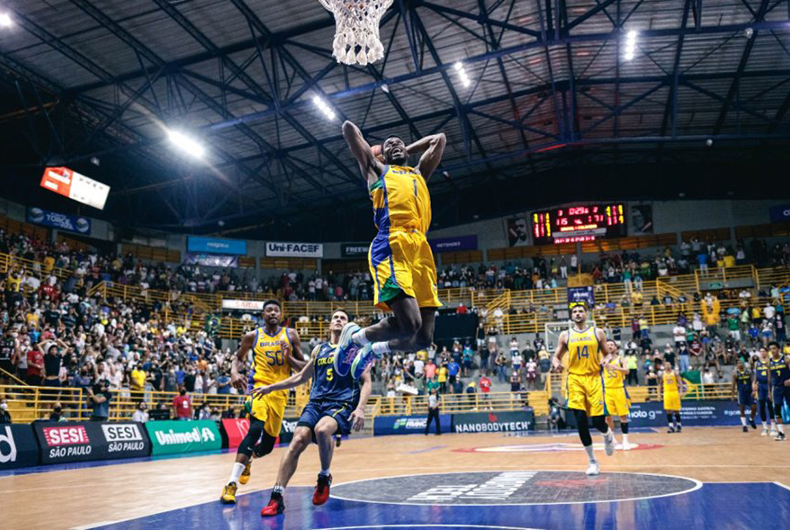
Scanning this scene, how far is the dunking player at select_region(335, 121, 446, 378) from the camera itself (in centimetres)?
501

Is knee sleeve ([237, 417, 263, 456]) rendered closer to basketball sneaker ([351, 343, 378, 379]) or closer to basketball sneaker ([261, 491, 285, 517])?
basketball sneaker ([261, 491, 285, 517])

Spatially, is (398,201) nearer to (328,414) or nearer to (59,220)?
(328,414)

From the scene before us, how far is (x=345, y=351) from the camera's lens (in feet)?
20.0

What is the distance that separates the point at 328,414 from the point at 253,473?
181 inches

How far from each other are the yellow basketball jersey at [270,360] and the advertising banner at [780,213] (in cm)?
3253

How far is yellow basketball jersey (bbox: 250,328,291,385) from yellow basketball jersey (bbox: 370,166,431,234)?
9.03ft

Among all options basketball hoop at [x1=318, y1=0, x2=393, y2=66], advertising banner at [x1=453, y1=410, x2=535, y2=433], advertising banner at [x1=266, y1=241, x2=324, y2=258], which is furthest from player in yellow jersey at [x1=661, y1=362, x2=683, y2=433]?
advertising banner at [x1=266, y1=241, x2=324, y2=258]

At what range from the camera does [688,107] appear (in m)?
28.6

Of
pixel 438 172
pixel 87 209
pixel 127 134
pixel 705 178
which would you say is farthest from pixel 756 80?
pixel 87 209

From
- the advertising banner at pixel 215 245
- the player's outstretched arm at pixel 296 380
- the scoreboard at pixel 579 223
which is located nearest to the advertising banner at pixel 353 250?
the advertising banner at pixel 215 245

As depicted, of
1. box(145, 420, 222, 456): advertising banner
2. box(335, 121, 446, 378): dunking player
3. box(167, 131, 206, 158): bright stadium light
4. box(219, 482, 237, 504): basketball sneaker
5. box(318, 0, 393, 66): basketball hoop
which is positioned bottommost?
box(145, 420, 222, 456): advertising banner

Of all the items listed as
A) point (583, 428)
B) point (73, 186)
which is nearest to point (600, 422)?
point (583, 428)

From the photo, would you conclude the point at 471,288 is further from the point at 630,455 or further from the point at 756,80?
the point at 630,455

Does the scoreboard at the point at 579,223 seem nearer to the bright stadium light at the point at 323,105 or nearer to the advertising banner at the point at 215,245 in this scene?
the bright stadium light at the point at 323,105
